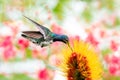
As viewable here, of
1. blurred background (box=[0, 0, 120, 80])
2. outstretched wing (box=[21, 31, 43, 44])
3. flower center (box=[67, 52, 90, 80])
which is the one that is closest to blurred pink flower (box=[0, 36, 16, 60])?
blurred background (box=[0, 0, 120, 80])

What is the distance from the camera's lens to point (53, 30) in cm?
115

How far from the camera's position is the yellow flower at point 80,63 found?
2.85ft

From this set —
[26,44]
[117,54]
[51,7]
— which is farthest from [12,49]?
[117,54]

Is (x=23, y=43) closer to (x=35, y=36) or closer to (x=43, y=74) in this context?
(x=43, y=74)

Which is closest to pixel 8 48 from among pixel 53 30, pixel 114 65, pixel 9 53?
pixel 9 53

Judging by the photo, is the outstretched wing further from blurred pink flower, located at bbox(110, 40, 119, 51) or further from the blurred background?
blurred pink flower, located at bbox(110, 40, 119, 51)

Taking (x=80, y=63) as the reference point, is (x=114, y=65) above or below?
above

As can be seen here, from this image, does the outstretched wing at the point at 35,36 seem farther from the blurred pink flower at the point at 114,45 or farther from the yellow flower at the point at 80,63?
the blurred pink flower at the point at 114,45

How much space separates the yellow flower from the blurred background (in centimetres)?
21

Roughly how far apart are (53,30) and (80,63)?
290mm

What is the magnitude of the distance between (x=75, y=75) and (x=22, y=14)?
0.37 meters

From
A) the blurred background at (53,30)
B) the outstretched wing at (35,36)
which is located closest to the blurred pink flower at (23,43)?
the blurred background at (53,30)

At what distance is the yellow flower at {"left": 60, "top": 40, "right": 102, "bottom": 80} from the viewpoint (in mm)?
869

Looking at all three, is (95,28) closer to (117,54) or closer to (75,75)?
(117,54)
